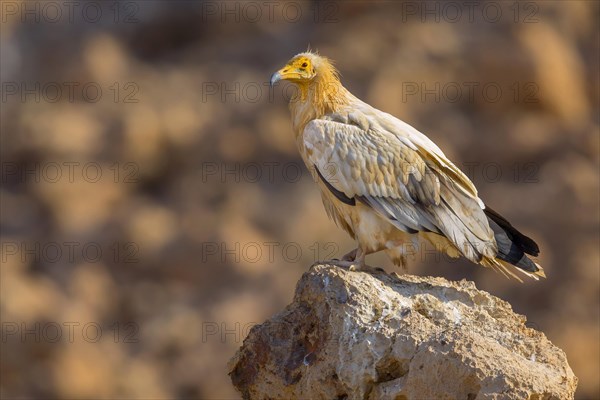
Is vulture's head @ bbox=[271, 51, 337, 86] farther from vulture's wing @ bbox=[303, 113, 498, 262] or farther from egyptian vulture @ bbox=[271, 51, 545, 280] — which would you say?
vulture's wing @ bbox=[303, 113, 498, 262]

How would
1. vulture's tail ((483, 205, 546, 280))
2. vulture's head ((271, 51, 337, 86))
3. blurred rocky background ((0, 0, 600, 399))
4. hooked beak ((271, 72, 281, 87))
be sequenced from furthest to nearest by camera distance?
blurred rocky background ((0, 0, 600, 399))
vulture's head ((271, 51, 337, 86))
hooked beak ((271, 72, 281, 87))
vulture's tail ((483, 205, 546, 280))

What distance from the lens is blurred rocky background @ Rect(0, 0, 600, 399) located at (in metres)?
23.6

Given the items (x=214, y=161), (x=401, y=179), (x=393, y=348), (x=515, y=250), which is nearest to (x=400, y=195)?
(x=401, y=179)

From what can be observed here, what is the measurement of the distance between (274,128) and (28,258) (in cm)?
549

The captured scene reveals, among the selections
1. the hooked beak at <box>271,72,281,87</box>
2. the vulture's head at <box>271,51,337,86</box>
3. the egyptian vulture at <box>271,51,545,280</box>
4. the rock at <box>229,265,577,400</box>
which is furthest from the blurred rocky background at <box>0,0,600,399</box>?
the rock at <box>229,265,577,400</box>

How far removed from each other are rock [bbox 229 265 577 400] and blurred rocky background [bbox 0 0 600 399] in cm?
1314

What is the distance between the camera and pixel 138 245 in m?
25.0

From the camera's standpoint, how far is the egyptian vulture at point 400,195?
34.2 ft

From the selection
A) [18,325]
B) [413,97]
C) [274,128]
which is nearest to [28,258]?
[18,325]

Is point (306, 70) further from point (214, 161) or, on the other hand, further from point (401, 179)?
point (214, 161)

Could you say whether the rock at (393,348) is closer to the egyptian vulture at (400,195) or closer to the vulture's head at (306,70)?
the egyptian vulture at (400,195)

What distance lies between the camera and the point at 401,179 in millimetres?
10633

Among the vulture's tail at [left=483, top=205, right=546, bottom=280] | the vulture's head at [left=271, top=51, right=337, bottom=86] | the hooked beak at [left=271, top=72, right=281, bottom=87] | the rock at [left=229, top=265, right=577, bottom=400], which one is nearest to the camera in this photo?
the rock at [left=229, top=265, right=577, bottom=400]

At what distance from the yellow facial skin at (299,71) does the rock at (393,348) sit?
2.40 m
